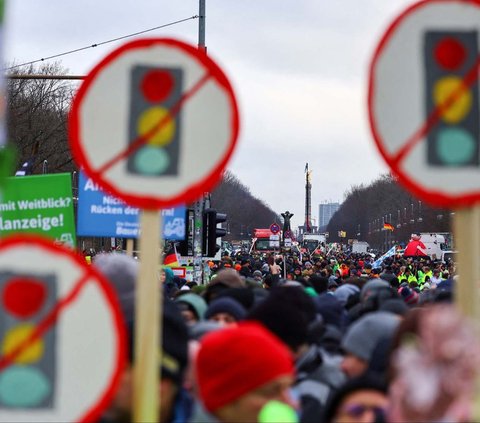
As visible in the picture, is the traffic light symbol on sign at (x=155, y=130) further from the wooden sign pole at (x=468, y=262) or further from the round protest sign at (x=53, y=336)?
the wooden sign pole at (x=468, y=262)

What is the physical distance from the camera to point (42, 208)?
904cm

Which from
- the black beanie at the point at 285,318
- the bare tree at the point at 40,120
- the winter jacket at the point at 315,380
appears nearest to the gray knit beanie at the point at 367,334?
the winter jacket at the point at 315,380

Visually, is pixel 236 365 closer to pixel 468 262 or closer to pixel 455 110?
pixel 468 262

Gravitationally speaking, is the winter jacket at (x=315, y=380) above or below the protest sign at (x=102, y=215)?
below

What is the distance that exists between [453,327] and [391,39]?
4.09 feet

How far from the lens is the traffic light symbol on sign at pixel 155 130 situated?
11.7 feet

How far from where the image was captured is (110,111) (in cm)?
362

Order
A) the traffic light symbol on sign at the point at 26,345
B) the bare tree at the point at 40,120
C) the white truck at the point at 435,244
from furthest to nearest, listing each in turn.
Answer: the white truck at the point at 435,244 < the bare tree at the point at 40,120 < the traffic light symbol on sign at the point at 26,345

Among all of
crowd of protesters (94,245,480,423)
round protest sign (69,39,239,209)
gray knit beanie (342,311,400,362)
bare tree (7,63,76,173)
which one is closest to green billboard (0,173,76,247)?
crowd of protesters (94,245,480,423)

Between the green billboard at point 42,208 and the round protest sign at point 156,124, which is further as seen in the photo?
the green billboard at point 42,208

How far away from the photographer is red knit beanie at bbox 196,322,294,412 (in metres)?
3.43

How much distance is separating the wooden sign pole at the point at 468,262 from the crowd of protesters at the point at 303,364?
216mm

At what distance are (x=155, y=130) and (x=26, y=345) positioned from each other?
79cm

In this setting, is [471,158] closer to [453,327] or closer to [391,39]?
[391,39]
